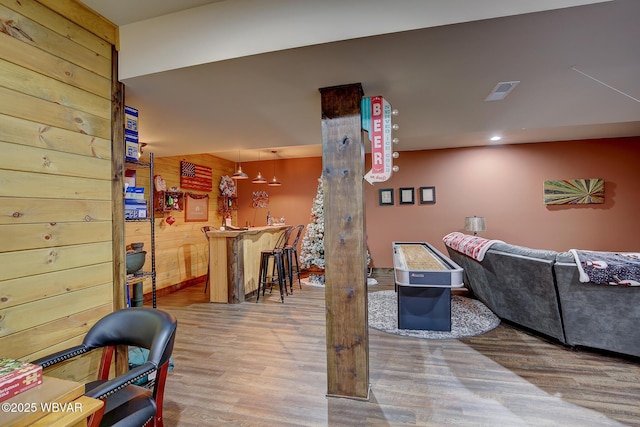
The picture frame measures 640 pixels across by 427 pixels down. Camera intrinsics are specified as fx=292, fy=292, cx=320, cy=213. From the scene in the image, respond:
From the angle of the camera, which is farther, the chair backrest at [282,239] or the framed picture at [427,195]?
the framed picture at [427,195]

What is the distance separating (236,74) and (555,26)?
1.85 metres

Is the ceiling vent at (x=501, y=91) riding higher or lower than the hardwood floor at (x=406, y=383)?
higher

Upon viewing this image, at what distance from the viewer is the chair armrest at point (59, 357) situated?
4.38 ft

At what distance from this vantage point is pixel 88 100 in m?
1.78

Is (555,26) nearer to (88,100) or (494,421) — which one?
(494,421)

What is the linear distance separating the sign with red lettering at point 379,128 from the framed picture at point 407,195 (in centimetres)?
425

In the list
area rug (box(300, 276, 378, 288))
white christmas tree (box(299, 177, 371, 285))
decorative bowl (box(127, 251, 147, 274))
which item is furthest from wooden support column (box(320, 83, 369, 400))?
white christmas tree (box(299, 177, 371, 285))

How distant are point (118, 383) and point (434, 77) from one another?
2483mm

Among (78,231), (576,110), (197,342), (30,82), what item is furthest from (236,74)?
(576,110)

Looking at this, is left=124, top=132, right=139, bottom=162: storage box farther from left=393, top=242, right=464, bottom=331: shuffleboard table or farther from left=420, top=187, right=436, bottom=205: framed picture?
left=420, top=187, right=436, bottom=205: framed picture

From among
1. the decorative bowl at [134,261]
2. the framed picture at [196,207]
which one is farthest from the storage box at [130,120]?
the framed picture at [196,207]

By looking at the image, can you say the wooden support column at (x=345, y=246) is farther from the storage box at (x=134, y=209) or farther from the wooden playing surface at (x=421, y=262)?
the storage box at (x=134, y=209)

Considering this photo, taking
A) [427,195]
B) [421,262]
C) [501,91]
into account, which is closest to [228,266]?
[421,262]

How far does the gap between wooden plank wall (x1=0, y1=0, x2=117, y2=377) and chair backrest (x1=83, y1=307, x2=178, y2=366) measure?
0.23 m
